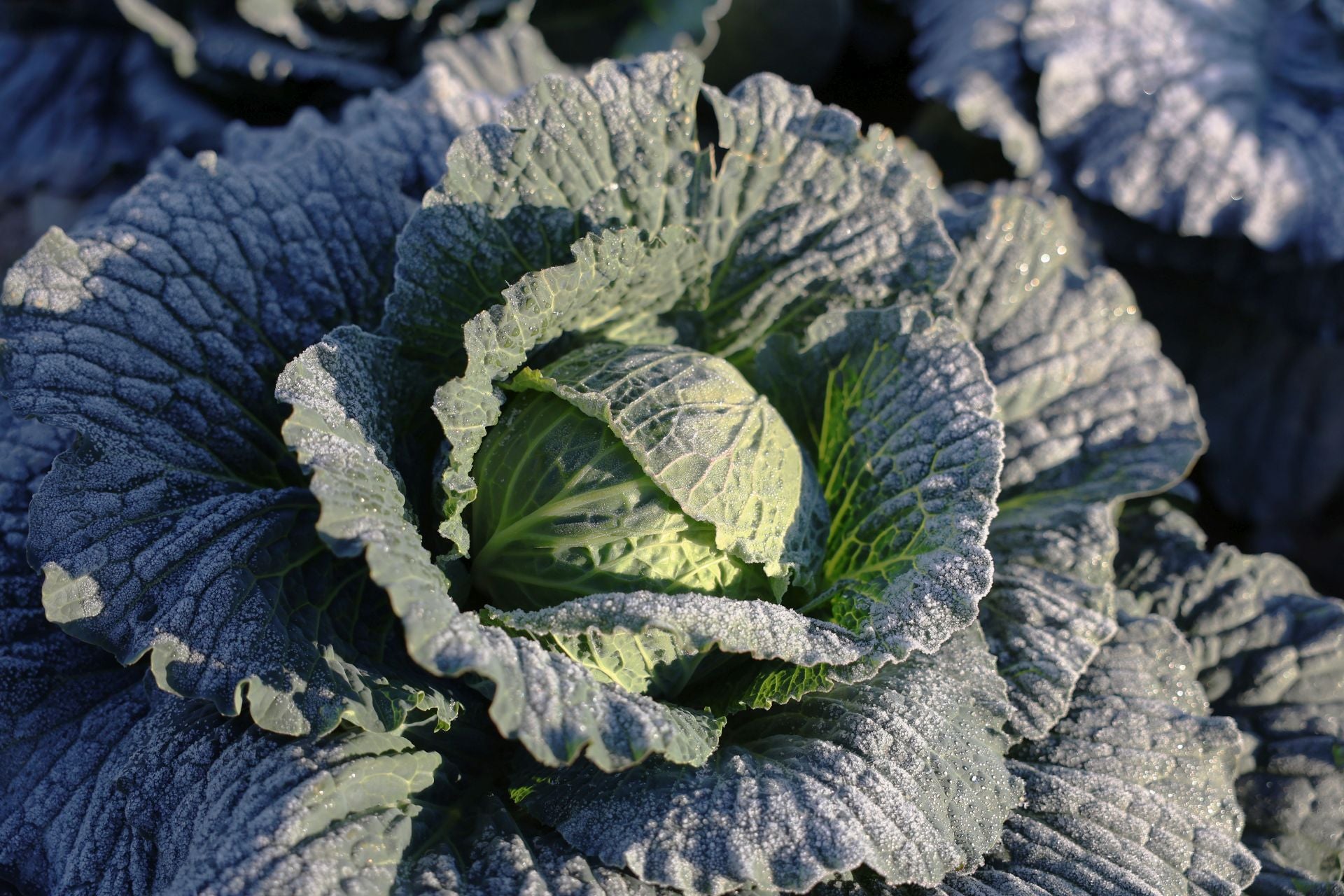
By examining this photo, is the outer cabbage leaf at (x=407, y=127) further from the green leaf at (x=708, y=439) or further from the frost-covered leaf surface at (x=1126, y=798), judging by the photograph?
the frost-covered leaf surface at (x=1126, y=798)

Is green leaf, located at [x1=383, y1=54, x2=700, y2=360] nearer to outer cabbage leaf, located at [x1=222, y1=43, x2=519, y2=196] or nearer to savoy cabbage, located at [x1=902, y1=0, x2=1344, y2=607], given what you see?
outer cabbage leaf, located at [x1=222, y1=43, x2=519, y2=196]

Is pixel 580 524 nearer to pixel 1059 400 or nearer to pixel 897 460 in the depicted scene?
pixel 897 460

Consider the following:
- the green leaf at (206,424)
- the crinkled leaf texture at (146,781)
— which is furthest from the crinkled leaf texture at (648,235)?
the crinkled leaf texture at (146,781)

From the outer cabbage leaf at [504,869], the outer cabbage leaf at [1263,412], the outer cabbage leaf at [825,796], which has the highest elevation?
the outer cabbage leaf at [825,796]

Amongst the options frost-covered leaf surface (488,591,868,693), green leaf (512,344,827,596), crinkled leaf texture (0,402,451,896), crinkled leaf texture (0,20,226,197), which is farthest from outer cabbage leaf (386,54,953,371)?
crinkled leaf texture (0,20,226,197)

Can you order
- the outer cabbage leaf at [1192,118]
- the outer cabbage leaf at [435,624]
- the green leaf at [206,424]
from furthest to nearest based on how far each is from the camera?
the outer cabbage leaf at [1192,118]
the green leaf at [206,424]
the outer cabbage leaf at [435,624]

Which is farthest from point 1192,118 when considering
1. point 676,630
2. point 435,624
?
Result: point 435,624
